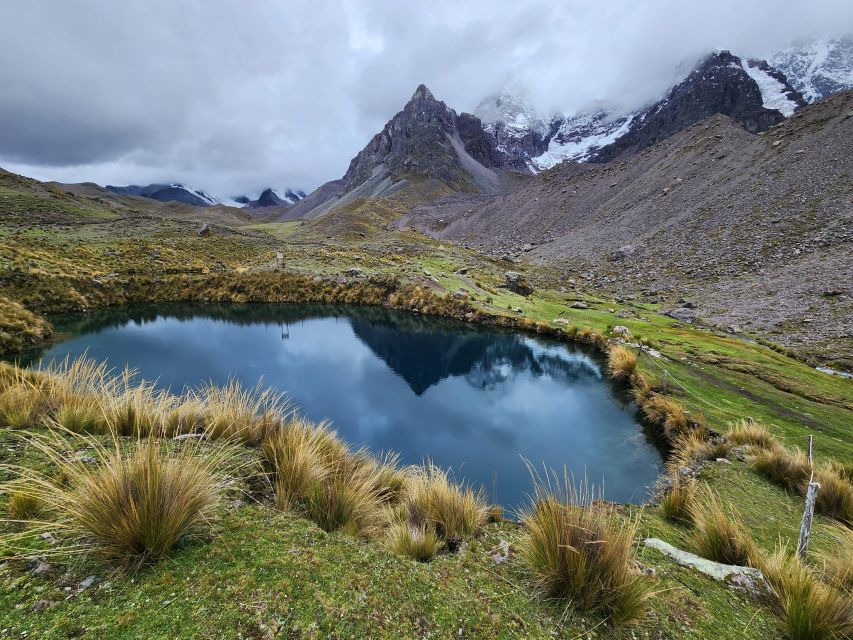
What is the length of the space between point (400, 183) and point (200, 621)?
156 metres

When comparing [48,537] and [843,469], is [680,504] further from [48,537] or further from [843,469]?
[48,537]

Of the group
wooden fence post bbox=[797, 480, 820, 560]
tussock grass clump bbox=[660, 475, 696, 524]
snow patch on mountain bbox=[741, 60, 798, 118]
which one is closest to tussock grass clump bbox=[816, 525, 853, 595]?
wooden fence post bbox=[797, 480, 820, 560]

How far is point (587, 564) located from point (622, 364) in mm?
15082

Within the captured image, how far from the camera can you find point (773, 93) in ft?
482

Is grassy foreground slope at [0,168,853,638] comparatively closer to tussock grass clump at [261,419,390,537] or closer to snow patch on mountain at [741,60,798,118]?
tussock grass clump at [261,419,390,537]

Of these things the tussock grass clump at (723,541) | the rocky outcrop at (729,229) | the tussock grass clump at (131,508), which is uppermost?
the rocky outcrop at (729,229)

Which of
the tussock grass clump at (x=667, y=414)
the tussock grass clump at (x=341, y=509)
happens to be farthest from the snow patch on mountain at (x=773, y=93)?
the tussock grass clump at (x=341, y=509)

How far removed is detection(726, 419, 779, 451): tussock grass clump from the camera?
8.73 m

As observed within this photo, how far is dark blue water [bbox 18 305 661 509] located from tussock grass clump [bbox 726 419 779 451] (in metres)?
2.06

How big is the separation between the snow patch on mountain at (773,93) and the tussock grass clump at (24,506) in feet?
641

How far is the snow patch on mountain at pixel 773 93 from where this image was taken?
457ft

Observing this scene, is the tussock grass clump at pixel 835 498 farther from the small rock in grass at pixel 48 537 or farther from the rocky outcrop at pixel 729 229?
the rocky outcrop at pixel 729 229

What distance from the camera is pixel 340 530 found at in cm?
399

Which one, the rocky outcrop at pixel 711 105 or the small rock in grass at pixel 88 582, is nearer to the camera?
the small rock in grass at pixel 88 582
